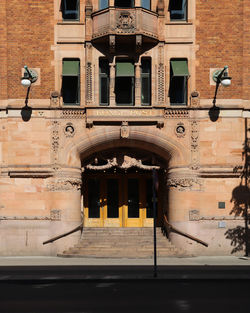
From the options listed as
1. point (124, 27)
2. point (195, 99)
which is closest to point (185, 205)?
point (195, 99)

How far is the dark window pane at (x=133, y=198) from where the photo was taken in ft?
86.6

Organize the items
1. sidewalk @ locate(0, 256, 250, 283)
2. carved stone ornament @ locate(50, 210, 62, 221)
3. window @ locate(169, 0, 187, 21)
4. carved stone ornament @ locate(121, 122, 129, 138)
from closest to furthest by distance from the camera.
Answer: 1. sidewalk @ locate(0, 256, 250, 283)
2. carved stone ornament @ locate(50, 210, 62, 221)
3. carved stone ornament @ locate(121, 122, 129, 138)
4. window @ locate(169, 0, 187, 21)

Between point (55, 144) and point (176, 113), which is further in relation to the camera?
point (176, 113)

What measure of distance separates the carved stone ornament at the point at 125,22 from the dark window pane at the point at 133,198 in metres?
7.49

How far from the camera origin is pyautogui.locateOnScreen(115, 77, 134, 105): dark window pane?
25.0m

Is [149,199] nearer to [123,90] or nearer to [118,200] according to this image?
[118,200]

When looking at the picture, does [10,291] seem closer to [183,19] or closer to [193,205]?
[193,205]

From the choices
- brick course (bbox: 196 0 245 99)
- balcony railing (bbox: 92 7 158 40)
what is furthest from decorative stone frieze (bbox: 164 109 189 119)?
balcony railing (bbox: 92 7 158 40)

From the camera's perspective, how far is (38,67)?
24.7m

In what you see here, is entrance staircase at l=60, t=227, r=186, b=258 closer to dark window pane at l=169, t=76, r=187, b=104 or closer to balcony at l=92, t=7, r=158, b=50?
dark window pane at l=169, t=76, r=187, b=104

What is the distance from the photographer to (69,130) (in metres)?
24.6

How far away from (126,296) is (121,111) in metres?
12.3

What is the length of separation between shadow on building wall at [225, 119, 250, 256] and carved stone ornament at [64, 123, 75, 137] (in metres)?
7.82

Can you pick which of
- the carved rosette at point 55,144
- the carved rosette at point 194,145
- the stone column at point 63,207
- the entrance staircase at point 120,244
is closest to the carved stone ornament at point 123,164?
the stone column at point 63,207
